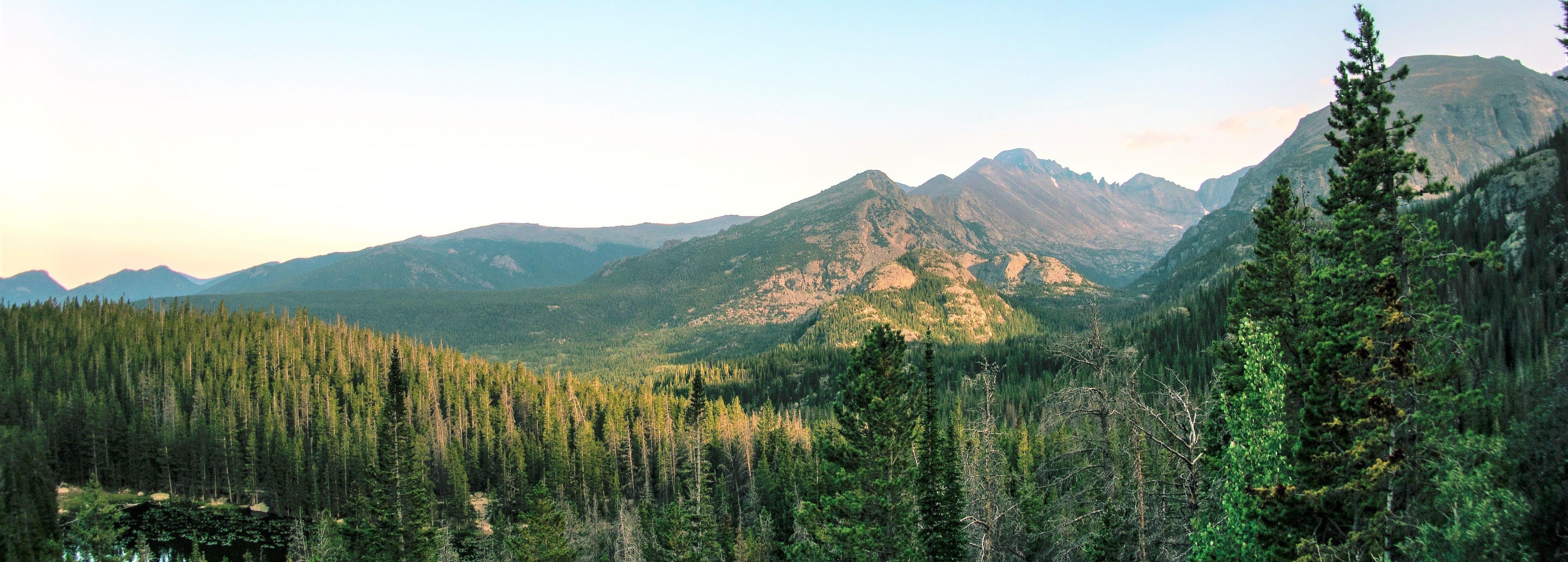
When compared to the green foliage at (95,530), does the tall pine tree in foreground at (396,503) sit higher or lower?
higher

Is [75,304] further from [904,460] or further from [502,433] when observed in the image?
[904,460]

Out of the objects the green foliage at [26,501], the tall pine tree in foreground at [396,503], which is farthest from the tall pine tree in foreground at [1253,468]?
the green foliage at [26,501]

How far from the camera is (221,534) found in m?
95.8

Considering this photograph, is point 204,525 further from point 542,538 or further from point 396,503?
point 542,538

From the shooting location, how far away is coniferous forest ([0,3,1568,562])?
73.8ft

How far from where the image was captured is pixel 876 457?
3559 centimetres

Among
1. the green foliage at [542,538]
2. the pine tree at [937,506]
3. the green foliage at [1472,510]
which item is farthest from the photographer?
the green foliage at [542,538]

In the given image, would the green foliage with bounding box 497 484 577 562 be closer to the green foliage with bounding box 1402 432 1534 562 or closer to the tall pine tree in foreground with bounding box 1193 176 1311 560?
the tall pine tree in foreground with bounding box 1193 176 1311 560

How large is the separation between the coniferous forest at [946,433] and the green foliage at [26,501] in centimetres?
63

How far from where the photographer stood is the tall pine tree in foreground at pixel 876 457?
35.4m

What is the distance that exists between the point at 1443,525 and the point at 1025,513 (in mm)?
27875

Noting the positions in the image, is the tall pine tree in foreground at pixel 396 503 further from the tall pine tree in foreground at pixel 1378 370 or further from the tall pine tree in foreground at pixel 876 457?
the tall pine tree in foreground at pixel 1378 370

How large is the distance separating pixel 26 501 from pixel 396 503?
50910 mm

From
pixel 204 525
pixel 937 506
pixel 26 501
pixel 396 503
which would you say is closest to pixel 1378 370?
pixel 937 506
